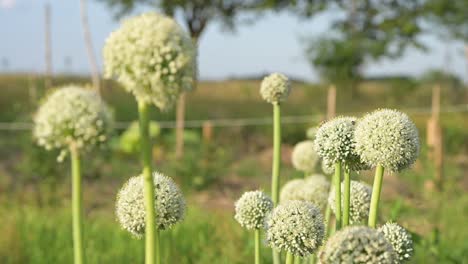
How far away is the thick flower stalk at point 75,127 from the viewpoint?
1329 millimetres

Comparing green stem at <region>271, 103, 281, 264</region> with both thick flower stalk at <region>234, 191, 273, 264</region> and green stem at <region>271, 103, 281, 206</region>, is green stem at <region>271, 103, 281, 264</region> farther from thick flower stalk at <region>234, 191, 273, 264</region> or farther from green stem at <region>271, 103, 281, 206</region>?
thick flower stalk at <region>234, 191, 273, 264</region>

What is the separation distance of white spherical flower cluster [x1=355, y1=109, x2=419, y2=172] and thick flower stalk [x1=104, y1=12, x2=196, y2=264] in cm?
65

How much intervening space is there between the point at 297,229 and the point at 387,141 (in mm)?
358

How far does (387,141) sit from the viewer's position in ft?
5.81

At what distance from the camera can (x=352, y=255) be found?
4.55 ft

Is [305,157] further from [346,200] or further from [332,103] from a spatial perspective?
[332,103]

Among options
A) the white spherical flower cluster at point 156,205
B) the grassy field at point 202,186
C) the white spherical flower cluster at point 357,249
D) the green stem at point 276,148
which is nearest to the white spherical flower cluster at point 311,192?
the green stem at point 276,148

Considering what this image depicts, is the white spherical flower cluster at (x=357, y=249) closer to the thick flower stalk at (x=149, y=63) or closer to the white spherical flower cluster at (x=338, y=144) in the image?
the thick flower stalk at (x=149, y=63)

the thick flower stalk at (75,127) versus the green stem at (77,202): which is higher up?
the thick flower stalk at (75,127)

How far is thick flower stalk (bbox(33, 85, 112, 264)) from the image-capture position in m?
1.33

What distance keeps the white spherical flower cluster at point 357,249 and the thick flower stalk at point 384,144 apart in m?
0.35

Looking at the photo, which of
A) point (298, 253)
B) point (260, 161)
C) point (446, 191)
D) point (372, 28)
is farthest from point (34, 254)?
point (372, 28)

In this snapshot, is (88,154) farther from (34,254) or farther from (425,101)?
(425,101)

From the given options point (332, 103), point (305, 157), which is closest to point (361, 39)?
point (332, 103)
